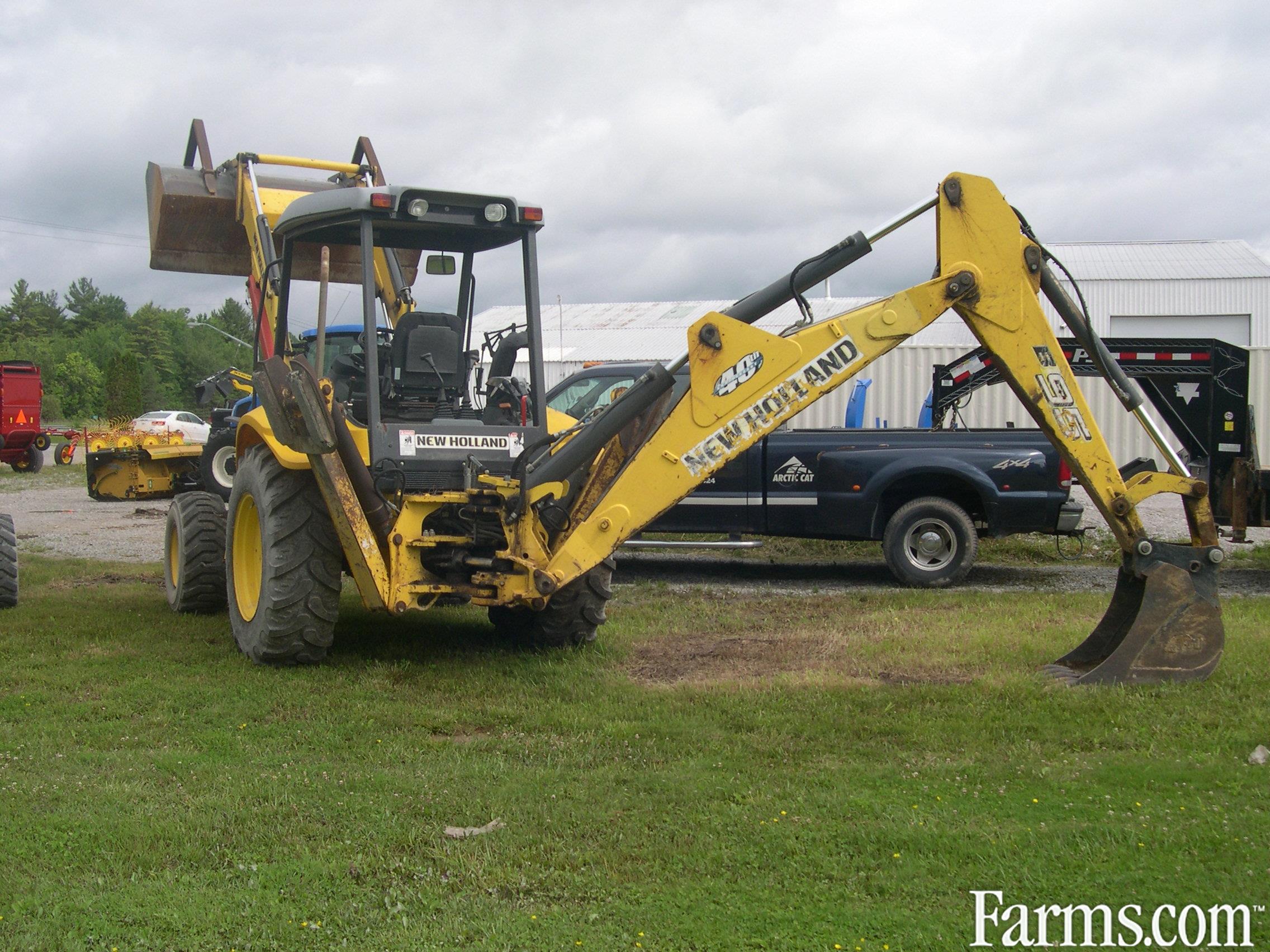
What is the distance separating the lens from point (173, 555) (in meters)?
9.74

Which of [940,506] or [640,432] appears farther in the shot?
[940,506]

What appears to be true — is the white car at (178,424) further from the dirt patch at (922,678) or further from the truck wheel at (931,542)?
the dirt patch at (922,678)

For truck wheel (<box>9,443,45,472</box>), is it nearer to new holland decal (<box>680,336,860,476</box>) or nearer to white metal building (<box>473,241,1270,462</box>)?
white metal building (<box>473,241,1270,462</box>)

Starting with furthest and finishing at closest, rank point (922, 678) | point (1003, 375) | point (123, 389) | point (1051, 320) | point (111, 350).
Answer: point (111, 350), point (123, 389), point (1051, 320), point (922, 678), point (1003, 375)

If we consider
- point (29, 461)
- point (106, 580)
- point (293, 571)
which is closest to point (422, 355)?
point (293, 571)

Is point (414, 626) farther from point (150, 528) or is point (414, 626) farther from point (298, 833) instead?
point (150, 528)

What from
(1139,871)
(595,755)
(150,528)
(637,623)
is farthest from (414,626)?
(150,528)

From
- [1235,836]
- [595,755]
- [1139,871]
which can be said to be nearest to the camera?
[1139,871]

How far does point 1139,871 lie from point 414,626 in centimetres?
576

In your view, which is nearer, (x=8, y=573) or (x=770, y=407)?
(x=770, y=407)

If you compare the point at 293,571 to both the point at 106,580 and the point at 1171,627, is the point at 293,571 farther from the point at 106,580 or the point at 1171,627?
the point at 106,580

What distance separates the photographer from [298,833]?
15.0 ft

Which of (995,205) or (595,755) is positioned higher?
(995,205)

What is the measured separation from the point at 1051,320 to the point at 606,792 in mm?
22397
